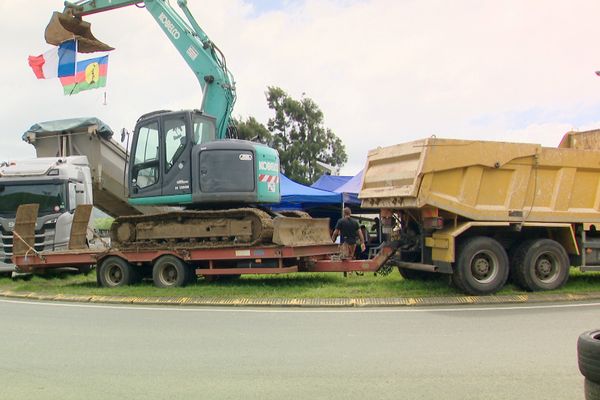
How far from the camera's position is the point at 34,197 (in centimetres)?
1477

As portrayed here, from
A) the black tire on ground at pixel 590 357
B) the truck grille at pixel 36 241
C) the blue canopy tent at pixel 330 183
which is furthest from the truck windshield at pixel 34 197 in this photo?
the black tire on ground at pixel 590 357

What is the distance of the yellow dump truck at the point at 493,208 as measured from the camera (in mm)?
10039

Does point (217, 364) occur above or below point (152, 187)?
below

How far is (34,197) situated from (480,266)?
11.2 metres

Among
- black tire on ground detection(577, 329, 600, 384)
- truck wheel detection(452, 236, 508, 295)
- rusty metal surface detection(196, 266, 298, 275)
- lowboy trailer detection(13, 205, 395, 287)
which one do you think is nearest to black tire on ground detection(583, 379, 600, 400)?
black tire on ground detection(577, 329, 600, 384)

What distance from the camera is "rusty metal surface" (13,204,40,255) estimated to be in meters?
13.2

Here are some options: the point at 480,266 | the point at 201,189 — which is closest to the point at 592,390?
the point at 480,266

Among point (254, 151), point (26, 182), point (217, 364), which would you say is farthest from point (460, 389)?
point (26, 182)

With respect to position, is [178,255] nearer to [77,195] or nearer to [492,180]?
[77,195]

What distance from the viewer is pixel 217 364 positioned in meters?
5.96

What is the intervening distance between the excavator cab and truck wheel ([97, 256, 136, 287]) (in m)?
1.35

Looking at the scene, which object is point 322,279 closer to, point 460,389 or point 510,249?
point 510,249

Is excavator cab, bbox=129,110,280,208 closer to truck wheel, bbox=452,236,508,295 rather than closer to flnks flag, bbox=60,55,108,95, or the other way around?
flnks flag, bbox=60,55,108,95

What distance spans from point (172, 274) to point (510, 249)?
6793mm
